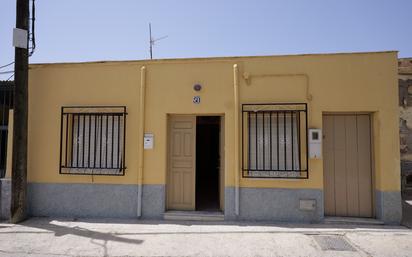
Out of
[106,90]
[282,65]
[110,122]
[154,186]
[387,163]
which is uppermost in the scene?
[282,65]

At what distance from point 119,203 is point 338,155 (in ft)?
15.9

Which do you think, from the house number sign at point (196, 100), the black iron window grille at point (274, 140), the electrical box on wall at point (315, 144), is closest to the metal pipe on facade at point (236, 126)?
the black iron window grille at point (274, 140)

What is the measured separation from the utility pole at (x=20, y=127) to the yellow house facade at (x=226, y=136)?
43cm

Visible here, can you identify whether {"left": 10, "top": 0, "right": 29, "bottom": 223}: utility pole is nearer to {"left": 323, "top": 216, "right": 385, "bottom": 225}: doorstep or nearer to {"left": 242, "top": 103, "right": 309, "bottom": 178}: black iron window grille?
{"left": 242, "top": 103, "right": 309, "bottom": 178}: black iron window grille

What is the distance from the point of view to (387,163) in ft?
17.5

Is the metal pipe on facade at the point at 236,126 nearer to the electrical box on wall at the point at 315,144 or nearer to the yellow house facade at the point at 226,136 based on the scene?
the yellow house facade at the point at 226,136

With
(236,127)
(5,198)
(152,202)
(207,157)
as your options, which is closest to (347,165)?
(236,127)

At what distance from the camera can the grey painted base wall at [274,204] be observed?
5.43 metres

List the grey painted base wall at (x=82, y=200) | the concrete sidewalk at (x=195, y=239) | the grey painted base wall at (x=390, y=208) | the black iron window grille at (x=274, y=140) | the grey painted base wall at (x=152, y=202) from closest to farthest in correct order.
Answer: the concrete sidewalk at (x=195, y=239), the grey painted base wall at (x=390, y=208), the grey painted base wall at (x=152, y=202), the black iron window grille at (x=274, y=140), the grey painted base wall at (x=82, y=200)

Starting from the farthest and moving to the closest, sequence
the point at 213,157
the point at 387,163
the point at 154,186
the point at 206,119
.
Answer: the point at 213,157
the point at 206,119
the point at 154,186
the point at 387,163

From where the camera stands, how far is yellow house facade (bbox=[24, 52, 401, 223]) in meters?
5.47

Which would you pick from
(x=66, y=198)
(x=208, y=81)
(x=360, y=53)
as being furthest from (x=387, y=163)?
(x=66, y=198)

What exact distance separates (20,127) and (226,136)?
169 inches

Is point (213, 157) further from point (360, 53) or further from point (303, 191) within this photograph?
point (360, 53)
